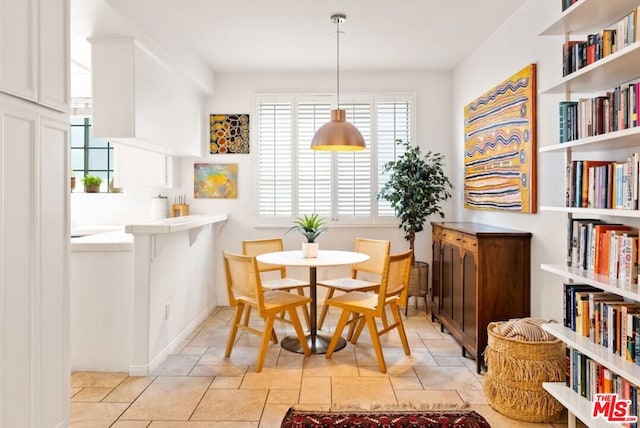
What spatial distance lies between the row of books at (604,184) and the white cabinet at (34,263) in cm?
266

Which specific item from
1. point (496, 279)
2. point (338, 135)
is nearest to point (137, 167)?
point (338, 135)

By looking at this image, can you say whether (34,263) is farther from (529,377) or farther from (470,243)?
(470,243)

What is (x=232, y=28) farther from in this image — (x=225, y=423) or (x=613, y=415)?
(x=613, y=415)

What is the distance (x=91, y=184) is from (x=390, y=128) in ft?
11.2

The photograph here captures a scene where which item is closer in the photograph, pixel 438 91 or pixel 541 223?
pixel 541 223

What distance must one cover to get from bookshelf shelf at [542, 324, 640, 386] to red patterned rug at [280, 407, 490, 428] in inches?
26.0

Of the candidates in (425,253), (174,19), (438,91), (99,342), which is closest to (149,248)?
(99,342)

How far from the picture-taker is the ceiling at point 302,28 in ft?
10.6

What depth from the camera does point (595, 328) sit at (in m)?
2.16

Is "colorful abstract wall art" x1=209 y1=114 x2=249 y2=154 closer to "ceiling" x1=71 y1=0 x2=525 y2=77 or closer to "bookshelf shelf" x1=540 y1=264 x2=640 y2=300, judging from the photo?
"ceiling" x1=71 y1=0 x2=525 y2=77

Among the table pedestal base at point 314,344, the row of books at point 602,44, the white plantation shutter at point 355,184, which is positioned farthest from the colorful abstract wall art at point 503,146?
the table pedestal base at point 314,344

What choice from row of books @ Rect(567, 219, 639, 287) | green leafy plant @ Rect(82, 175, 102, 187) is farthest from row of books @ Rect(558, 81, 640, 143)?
green leafy plant @ Rect(82, 175, 102, 187)

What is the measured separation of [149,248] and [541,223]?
280 cm

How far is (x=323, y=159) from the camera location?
16.8 ft
